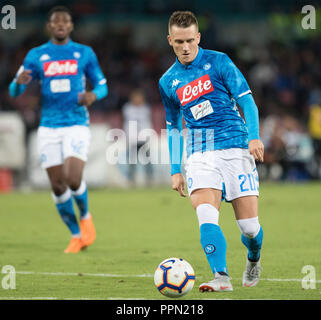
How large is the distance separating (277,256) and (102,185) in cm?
1077

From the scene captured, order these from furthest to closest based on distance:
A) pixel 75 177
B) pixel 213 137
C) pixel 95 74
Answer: pixel 95 74 → pixel 75 177 → pixel 213 137

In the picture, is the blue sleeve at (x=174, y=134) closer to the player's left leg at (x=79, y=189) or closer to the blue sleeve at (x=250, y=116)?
the blue sleeve at (x=250, y=116)

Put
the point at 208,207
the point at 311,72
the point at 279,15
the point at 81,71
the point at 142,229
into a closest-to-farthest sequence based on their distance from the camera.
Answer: the point at 208,207, the point at 81,71, the point at 142,229, the point at 311,72, the point at 279,15

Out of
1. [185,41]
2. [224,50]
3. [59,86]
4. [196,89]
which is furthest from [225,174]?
[224,50]

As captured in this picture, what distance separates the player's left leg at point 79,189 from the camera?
9.06 m

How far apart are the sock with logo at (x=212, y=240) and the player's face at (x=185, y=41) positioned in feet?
3.97

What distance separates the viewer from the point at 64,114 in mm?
9281

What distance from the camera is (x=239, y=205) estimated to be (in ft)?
20.5

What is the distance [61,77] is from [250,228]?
392 centimetres

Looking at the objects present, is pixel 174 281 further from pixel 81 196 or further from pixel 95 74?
pixel 95 74

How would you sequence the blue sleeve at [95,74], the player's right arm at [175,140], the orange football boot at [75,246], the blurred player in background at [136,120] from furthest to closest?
the blurred player in background at [136,120] → the blue sleeve at [95,74] → the orange football boot at [75,246] → the player's right arm at [175,140]

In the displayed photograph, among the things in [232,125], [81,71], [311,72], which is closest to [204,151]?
[232,125]

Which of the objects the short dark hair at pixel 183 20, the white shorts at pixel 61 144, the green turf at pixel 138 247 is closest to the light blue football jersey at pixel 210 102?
the short dark hair at pixel 183 20
